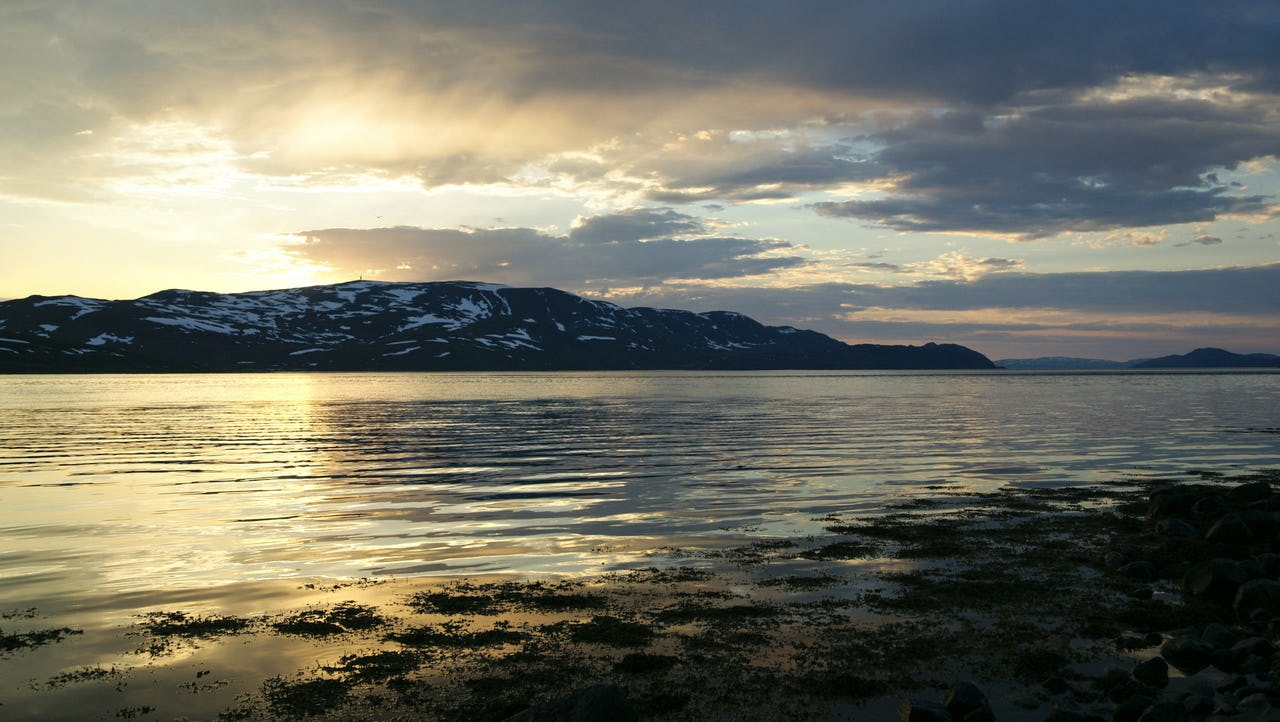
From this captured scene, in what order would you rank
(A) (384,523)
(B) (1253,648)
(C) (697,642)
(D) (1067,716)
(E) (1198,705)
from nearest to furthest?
(D) (1067,716)
(E) (1198,705)
(B) (1253,648)
(C) (697,642)
(A) (384,523)

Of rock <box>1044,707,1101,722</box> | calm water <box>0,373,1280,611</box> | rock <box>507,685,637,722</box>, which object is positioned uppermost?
rock <box>507,685,637,722</box>

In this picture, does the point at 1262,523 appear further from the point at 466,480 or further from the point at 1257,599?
the point at 466,480

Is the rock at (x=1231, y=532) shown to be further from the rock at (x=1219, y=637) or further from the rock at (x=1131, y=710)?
the rock at (x=1131, y=710)

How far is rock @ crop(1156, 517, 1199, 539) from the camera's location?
24.7 meters

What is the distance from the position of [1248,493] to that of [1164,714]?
23.6 metres

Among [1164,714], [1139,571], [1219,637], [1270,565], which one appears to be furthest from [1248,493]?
[1164,714]

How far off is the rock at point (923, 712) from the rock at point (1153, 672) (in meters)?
4.40

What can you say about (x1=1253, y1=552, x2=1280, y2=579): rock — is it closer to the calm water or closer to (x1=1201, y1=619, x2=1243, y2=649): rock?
(x1=1201, y1=619, x2=1243, y2=649): rock

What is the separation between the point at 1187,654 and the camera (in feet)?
48.1

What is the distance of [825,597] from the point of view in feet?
60.7

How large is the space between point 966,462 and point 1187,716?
121ft

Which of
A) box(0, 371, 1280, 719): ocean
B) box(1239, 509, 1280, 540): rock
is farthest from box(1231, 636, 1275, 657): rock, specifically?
box(1239, 509, 1280, 540): rock

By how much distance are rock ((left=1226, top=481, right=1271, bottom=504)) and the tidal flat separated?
6.54 meters

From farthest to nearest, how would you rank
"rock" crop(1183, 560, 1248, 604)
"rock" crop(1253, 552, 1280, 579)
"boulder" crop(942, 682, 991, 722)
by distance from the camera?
"rock" crop(1253, 552, 1280, 579) → "rock" crop(1183, 560, 1248, 604) → "boulder" crop(942, 682, 991, 722)
